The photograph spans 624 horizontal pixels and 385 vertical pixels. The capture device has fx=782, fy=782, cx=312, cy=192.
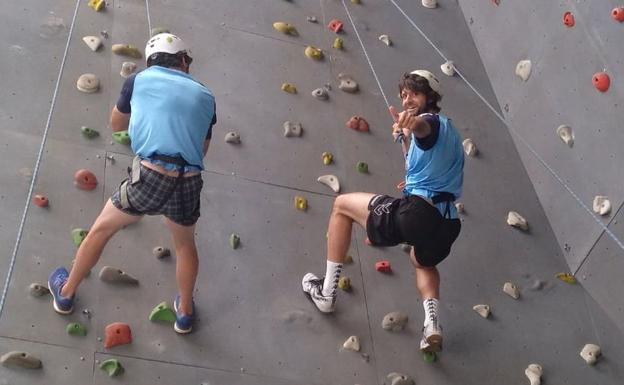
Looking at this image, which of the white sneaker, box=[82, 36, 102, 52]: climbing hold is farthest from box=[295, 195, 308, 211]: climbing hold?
box=[82, 36, 102, 52]: climbing hold

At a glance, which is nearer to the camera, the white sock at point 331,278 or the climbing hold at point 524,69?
the white sock at point 331,278

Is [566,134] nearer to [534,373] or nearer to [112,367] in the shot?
[534,373]

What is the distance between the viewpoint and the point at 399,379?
379 cm

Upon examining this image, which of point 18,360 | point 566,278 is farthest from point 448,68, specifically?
point 18,360

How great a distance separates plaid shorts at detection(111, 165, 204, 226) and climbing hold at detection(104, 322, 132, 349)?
58 centimetres

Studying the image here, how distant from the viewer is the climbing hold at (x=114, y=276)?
3.66m

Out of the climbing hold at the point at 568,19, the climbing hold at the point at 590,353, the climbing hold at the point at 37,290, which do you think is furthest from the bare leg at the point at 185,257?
the climbing hold at the point at 568,19

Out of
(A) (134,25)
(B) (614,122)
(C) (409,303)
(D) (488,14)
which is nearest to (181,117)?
A: (C) (409,303)

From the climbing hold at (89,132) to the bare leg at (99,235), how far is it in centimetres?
114

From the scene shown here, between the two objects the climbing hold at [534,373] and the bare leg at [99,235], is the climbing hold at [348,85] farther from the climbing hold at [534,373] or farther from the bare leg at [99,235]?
the bare leg at [99,235]

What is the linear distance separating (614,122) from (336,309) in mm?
2069

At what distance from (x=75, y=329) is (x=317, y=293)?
1199mm

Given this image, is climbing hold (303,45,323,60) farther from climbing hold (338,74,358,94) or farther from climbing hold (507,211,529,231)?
climbing hold (507,211,529,231)

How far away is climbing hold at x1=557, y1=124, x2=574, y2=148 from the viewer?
5.02 m
